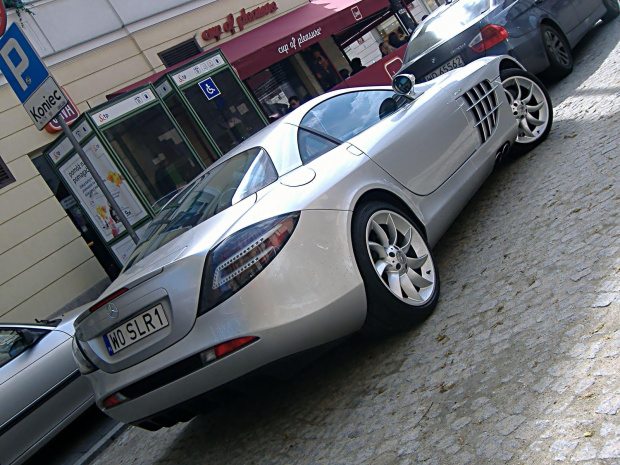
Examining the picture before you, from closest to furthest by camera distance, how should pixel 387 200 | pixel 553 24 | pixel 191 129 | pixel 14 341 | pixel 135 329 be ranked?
pixel 135 329 → pixel 387 200 → pixel 14 341 → pixel 553 24 → pixel 191 129

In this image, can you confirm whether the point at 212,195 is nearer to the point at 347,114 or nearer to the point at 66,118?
the point at 347,114

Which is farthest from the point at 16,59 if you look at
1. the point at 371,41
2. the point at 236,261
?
the point at 371,41

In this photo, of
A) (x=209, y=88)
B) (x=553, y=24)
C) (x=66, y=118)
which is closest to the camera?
(x=553, y=24)

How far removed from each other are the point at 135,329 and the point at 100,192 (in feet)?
22.1

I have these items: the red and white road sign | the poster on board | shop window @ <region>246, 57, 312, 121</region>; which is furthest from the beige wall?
shop window @ <region>246, 57, 312, 121</region>

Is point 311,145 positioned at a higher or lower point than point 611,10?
higher

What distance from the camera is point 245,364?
122 inches

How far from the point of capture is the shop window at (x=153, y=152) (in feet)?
32.4

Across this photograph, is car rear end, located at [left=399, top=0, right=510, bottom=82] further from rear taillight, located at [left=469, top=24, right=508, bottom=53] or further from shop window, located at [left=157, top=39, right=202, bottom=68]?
shop window, located at [left=157, top=39, right=202, bottom=68]

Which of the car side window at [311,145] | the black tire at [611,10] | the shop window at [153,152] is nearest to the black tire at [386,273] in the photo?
the car side window at [311,145]

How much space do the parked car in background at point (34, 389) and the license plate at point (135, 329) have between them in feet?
7.40

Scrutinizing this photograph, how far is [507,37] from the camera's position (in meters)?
8.01

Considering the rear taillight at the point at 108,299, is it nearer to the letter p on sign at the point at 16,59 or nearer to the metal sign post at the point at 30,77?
the metal sign post at the point at 30,77

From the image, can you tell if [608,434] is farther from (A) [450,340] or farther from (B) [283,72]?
(B) [283,72]
